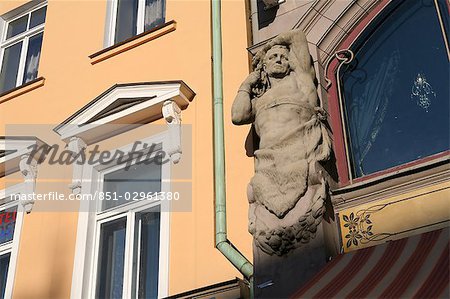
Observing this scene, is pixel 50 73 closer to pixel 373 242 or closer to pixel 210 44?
pixel 210 44

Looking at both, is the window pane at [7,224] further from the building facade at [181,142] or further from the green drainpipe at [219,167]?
the green drainpipe at [219,167]

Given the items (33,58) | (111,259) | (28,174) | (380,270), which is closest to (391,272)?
(380,270)

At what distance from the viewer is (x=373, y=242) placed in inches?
220

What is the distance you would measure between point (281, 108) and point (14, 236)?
349 cm

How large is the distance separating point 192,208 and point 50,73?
10.4 feet

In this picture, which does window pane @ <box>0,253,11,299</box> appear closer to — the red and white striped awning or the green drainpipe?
the green drainpipe

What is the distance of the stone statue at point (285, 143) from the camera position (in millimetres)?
5582

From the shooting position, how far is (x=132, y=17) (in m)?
9.20

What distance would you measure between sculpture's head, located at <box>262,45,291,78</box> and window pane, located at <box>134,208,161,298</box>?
184cm

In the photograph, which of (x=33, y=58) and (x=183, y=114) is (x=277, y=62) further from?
(x=33, y=58)

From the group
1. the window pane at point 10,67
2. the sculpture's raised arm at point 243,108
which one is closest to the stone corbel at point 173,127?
the sculpture's raised arm at point 243,108

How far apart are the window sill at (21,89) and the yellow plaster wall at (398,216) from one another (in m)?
4.64

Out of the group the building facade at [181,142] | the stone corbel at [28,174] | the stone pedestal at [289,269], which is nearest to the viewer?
the stone pedestal at [289,269]

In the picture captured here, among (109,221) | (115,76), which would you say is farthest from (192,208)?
(115,76)
